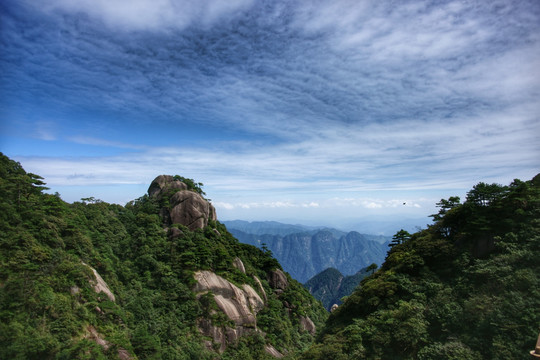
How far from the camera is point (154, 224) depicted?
1507 inches

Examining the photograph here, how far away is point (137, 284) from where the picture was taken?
97.9 ft

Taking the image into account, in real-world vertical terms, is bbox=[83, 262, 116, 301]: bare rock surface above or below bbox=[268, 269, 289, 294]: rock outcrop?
above

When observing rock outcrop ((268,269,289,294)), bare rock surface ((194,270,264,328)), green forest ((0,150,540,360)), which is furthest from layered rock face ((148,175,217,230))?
rock outcrop ((268,269,289,294))

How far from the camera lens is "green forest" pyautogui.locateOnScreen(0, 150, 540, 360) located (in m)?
16.3

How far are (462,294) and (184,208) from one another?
1365 inches

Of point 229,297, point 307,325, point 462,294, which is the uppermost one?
point 462,294

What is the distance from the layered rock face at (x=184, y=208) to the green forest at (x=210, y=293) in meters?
4.57

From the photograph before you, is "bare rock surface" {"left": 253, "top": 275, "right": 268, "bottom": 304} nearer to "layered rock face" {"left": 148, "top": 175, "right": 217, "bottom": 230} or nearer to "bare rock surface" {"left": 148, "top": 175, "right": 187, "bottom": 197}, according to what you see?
"layered rock face" {"left": 148, "top": 175, "right": 217, "bottom": 230}

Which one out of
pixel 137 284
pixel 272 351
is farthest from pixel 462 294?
pixel 137 284

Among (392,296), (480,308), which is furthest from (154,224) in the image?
(480,308)

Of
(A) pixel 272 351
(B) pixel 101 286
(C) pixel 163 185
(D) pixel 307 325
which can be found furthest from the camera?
(C) pixel 163 185

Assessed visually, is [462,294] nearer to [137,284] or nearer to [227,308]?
[227,308]

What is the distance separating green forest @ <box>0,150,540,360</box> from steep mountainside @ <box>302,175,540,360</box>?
3.2 inches

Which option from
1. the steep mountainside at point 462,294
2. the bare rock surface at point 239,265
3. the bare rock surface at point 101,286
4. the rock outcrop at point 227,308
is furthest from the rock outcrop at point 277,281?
the bare rock surface at point 101,286
